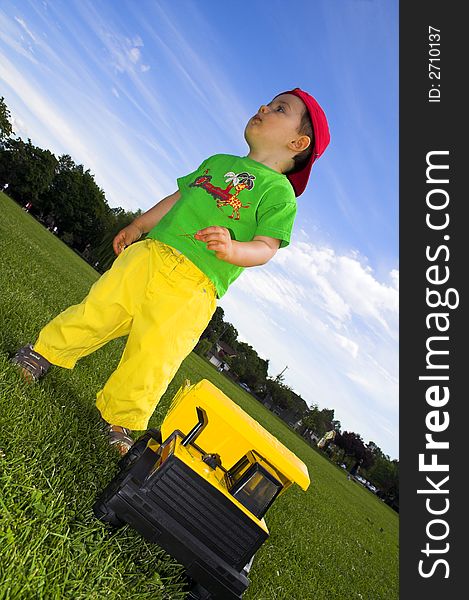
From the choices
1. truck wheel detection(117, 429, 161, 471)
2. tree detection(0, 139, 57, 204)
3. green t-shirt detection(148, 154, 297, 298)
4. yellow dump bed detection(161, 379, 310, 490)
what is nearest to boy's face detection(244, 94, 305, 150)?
green t-shirt detection(148, 154, 297, 298)

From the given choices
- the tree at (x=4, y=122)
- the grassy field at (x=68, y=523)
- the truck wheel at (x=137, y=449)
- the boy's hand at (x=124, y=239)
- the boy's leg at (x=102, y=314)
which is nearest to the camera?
the grassy field at (x=68, y=523)

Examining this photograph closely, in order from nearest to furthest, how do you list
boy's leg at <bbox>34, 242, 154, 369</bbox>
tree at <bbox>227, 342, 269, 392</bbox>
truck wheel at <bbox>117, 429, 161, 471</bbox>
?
truck wheel at <bbox>117, 429, 161, 471</bbox>, boy's leg at <bbox>34, 242, 154, 369</bbox>, tree at <bbox>227, 342, 269, 392</bbox>

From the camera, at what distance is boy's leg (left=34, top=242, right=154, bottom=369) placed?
3094mm

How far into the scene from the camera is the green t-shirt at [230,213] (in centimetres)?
311

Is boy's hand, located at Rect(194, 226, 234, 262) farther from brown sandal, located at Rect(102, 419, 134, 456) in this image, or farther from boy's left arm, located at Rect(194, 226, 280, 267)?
brown sandal, located at Rect(102, 419, 134, 456)

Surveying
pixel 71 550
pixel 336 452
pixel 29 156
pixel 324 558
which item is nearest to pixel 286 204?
pixel 71 550

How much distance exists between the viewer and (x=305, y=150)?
3490 millimetres

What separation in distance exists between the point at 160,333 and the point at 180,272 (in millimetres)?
347

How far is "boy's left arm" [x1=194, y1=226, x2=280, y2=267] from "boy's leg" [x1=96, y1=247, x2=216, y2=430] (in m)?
0.31

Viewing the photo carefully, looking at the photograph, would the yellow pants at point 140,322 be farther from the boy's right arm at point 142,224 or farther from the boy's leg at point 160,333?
the boy's right arm at point 142,224

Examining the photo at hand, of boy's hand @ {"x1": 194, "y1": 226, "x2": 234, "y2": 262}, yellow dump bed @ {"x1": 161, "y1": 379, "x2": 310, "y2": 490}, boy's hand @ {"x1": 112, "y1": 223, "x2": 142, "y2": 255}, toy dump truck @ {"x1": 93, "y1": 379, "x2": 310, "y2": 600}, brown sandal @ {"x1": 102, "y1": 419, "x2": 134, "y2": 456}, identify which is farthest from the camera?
boy's hand @ {"x1": 112, "y1": 223, "x2": 142, "y2": 255}

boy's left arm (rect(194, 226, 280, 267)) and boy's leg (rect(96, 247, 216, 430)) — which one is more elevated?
boy's left arm (rect(194, 226, 280, 267))

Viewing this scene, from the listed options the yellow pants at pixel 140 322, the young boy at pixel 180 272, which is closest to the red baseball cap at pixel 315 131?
the young boy at pixel 180 272

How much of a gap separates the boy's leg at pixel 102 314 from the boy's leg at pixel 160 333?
0.12 metres
